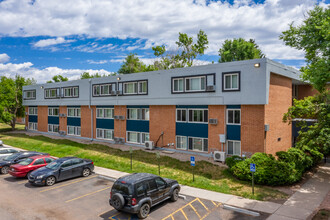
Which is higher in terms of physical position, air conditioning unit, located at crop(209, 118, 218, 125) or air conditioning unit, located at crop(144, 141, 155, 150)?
air conditioning unit, located at crop(209, 118, 218, 125)

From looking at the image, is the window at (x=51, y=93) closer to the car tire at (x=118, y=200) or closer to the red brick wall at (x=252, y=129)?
the red brick wall at (x=252, y=129)

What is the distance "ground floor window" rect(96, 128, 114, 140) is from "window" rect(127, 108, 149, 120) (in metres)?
3.85

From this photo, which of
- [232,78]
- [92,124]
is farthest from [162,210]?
[92,124]

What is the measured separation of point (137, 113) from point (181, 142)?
6.86 meters

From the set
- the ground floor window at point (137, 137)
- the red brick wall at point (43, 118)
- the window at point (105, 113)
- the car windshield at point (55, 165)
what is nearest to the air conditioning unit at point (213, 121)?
the ground floor window at point (137, 137)

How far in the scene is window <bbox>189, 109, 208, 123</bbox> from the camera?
23359 millimetres

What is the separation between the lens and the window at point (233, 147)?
21258 millimetres

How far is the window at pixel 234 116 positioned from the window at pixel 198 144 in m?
3.12

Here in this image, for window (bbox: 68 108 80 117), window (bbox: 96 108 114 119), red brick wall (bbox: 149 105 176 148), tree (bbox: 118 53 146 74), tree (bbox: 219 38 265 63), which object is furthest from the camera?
tree (bbox: 118 53 146 74)

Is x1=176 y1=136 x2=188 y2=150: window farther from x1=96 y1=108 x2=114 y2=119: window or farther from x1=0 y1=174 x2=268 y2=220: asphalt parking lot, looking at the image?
x1=96 y1=108 x2=114 y2=119: window

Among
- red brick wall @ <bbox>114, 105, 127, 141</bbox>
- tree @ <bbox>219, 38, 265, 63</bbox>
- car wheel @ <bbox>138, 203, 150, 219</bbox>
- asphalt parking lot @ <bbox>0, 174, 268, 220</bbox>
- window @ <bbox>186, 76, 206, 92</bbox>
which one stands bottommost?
asphalt parking lot @ <bbox>0, 174, 268, 220</bbox>

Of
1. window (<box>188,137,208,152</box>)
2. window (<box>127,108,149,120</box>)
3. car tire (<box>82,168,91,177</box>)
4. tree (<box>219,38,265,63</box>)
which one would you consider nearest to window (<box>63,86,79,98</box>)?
window (<box>127,108,149,120</box>)

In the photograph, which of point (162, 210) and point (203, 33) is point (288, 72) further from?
point (203, 33)

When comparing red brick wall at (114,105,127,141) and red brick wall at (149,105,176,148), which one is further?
red brick wall at (114,105,127,141)
